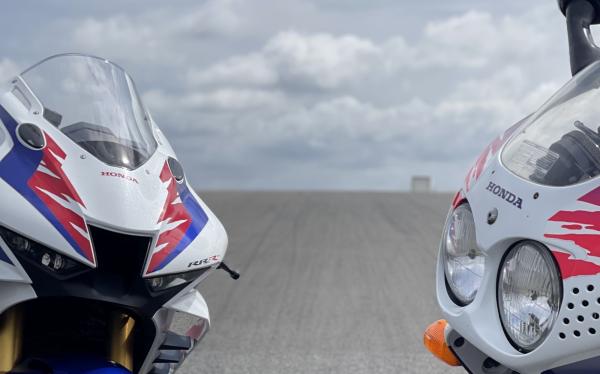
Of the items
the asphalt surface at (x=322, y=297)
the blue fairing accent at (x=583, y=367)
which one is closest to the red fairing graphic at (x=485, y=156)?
the blue fairing accent at (x=583, y=367)

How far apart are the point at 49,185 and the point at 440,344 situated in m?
1.65

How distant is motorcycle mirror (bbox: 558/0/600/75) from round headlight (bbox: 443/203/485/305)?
96cm

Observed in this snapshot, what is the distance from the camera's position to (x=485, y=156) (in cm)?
351

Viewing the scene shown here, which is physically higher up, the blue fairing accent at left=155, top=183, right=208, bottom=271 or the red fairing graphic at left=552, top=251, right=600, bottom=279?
the red fairing graphic at left=552, top=251, right=600, bottom=279

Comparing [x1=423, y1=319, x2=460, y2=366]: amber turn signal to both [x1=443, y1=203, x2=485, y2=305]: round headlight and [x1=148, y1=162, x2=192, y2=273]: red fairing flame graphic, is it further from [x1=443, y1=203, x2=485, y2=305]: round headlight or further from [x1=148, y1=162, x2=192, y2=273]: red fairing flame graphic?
[x1=148, y1=162, x2=192, y2=273]: red fairing flame graphic

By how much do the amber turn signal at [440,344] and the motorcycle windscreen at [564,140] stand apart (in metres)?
0.74

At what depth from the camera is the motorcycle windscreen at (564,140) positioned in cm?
292

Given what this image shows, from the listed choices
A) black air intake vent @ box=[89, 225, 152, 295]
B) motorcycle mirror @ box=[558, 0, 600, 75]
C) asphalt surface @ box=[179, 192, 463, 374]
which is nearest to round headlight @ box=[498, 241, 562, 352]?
motorcycle mirror @ box=[558, 0, 600, 75]

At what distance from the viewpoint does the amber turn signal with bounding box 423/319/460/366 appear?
344 cm

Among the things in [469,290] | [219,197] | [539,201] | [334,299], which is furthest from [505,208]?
[219,197]

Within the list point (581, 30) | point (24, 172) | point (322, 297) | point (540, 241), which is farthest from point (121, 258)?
point (322, 297)

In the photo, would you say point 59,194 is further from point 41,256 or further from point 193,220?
point 193,220

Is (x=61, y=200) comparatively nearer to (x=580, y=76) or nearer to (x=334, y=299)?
(x=580, y=76)

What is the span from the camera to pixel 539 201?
2852 millimetres
